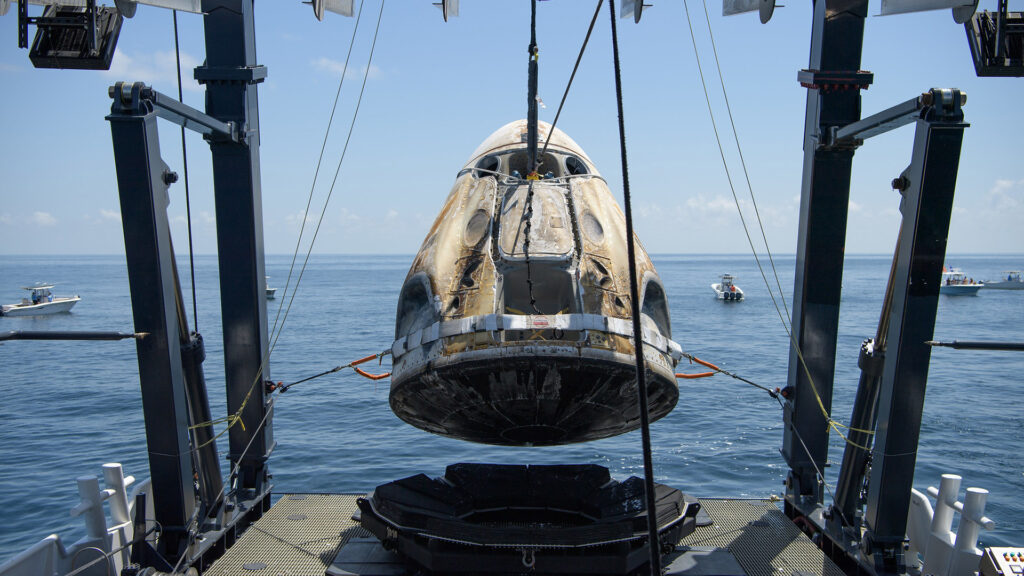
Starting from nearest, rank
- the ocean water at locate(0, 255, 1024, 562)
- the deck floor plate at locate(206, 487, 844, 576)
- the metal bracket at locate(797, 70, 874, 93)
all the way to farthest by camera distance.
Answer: the deck floor plate at locate(206, 487, 844, 576)
the metal bracket at locate(797, 70, 874, 93)
the ocean water at locate(0, 255, 1024, 562)

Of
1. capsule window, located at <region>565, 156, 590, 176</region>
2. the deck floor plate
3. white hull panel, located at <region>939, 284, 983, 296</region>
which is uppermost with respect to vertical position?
capsule window, located at <region>565, 156, 590, 176</region>

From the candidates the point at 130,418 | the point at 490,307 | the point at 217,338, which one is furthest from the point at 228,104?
the point at 217,338

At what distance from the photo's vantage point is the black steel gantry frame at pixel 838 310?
7.28 meters

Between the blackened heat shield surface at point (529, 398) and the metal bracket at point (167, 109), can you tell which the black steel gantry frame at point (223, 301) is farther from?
the blackened heat shield surface at point (529, 398)

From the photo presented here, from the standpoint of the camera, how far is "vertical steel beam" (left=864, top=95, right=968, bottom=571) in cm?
706

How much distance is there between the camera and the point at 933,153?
7.07 m

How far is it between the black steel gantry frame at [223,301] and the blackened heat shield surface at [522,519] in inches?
85.5

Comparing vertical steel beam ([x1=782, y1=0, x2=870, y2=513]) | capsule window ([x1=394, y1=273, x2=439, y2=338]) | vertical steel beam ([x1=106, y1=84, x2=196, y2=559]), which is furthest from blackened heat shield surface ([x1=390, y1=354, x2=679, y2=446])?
vertical steel beam ([x1=782, y1=0, x2=870, y2=513])

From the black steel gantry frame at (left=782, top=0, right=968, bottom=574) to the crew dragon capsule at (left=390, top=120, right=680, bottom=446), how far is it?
2.39 meters

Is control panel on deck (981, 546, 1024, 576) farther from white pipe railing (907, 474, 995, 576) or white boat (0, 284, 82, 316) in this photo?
white boat (0, 284, 82, 316)

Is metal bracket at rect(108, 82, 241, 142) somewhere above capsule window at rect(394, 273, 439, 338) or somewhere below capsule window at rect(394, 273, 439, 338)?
above

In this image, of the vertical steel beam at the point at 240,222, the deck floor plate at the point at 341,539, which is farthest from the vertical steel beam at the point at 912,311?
the vertical steel beam at the point at 240,222

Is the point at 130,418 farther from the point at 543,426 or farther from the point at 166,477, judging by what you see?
the point at 543,426

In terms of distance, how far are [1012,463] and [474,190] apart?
2122 cm
